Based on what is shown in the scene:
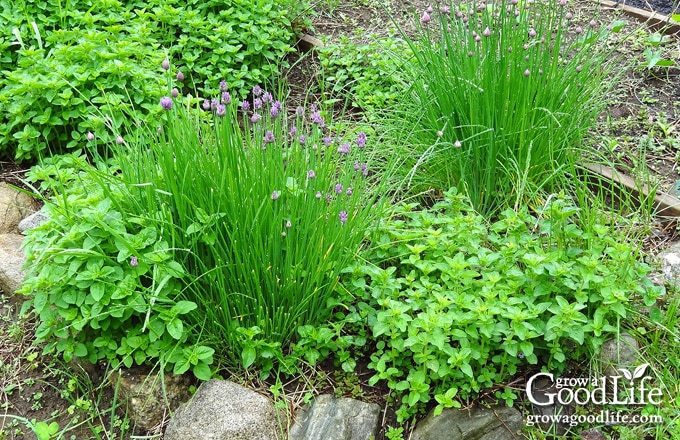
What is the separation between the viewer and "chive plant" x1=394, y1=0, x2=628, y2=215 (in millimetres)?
3014

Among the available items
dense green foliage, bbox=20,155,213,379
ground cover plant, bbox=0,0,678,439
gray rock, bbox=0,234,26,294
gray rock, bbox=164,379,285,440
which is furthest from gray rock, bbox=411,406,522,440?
gray rock, bbox=0,234,26,294

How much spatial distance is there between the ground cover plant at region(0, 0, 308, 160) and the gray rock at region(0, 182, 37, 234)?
20cm

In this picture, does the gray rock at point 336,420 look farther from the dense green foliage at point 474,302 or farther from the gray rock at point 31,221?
the gray rock at point 31,221

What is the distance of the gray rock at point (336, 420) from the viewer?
2369mm

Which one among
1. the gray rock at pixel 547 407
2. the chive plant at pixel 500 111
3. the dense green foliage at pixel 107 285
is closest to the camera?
the dense green foliage at pixel 107 285

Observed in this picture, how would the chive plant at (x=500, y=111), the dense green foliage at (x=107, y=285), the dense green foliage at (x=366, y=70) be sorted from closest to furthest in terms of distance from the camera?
the dense green foliage at (x=107, y=285)
the chive plant at (x=500, y=111)
the dense green foliage at (x=366, y=70)

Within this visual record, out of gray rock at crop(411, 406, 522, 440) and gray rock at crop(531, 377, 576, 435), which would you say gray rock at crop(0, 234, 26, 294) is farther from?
gray rock at crop(531, 377, 576, 435)

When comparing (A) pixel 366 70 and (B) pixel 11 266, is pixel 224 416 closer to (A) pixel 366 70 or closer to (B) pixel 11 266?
(B) pixel 11 266

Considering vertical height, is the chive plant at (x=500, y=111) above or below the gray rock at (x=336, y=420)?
above

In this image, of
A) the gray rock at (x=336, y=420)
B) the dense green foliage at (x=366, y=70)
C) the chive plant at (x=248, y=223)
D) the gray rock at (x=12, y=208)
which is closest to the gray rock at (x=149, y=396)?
the chive plant at (x=248, y=223)

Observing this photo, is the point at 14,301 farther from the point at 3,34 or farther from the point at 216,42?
the point at 216,42

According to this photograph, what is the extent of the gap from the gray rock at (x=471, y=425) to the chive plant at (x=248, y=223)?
1.93ft

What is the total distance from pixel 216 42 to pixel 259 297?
2257 mm

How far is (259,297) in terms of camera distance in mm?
2385
